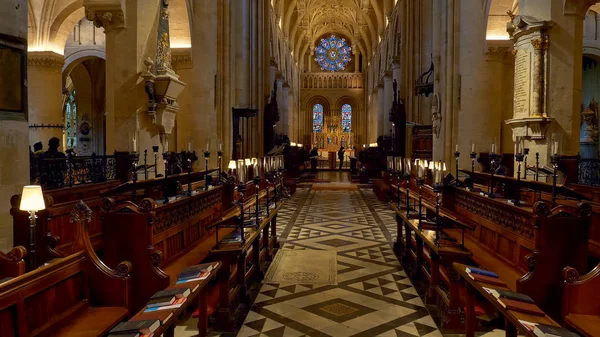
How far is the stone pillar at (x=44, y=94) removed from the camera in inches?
587

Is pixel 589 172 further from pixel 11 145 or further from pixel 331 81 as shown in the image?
pixel 331 81

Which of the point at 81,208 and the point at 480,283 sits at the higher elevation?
the point at 81,208

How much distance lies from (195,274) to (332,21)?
4399 cm

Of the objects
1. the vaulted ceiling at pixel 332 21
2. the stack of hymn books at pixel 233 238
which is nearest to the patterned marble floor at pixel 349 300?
the stack of hymn books at pixel 233 238

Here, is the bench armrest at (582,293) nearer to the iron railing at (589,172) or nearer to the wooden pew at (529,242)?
the wooden pew at (529,242)

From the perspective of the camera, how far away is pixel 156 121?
27.7ft

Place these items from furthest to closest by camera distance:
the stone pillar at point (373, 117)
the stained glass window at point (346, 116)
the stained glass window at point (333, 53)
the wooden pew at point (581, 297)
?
the stained glass window at point (333, 53)
the stained glass window at point (346, 116)
the stone pillar at point (373, 117)
the wooden pew at point (581, 297)

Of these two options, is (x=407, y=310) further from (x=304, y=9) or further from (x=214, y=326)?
(x=304, y=9)

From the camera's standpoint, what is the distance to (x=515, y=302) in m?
2.98

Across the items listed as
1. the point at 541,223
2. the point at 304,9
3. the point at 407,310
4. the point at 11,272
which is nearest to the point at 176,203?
the point at 11,272

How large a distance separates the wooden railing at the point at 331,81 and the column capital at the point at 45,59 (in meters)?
31.6

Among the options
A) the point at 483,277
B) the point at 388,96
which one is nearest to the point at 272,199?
the point at 483,277

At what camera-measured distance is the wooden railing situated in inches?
1773

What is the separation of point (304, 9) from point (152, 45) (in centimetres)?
2820
